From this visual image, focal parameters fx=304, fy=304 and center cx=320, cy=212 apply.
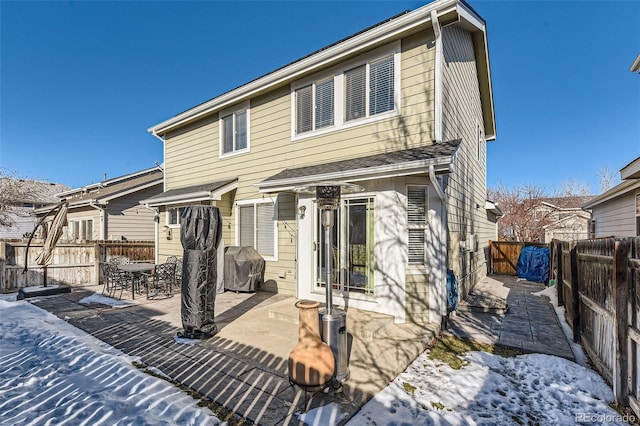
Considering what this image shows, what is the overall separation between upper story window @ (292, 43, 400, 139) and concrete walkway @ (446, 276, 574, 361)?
4.54m

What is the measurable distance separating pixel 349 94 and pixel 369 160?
188 cm

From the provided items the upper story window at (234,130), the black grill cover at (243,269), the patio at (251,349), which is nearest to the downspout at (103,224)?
the patio at (251,349)

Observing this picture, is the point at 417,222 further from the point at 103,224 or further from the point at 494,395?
the point at 103,224

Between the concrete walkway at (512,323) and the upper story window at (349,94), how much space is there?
4.54 m

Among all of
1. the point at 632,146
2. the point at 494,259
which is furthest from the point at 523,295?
the point at 632,146

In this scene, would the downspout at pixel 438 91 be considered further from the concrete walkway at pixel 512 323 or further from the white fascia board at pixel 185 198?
the white fascia board at pixel 185 198

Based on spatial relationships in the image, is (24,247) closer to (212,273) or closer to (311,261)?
(212,273)

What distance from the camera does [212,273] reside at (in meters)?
5.10

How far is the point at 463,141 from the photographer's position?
323 inches

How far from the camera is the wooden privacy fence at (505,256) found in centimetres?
1385

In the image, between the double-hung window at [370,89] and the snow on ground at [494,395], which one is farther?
the double-hung window at [370,89]

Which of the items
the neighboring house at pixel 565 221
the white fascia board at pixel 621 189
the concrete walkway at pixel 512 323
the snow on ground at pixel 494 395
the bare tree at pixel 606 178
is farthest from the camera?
the bare tree at pixel 606 178

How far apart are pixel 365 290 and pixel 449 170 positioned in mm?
2848

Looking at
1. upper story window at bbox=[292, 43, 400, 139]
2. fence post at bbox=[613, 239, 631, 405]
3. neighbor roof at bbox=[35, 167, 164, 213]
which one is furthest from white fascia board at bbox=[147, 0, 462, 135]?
neighbor roof at bbox=[35, 167, 164, 213]
